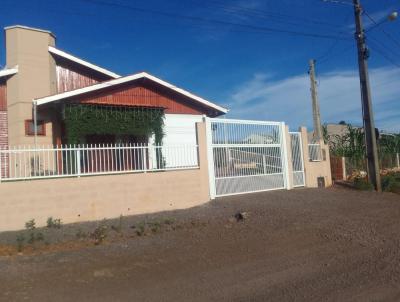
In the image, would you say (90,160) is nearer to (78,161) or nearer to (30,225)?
(78,161)

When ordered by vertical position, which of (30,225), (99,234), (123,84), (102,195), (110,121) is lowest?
(99,234)

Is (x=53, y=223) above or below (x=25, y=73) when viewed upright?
below

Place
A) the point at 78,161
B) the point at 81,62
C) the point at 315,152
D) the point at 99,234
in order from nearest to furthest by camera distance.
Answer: the point at 99,234, the point at 78,161, the point at 315,152, the point at 81,62

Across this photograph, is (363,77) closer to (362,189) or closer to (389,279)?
(362,189)

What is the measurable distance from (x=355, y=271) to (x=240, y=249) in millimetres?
2293

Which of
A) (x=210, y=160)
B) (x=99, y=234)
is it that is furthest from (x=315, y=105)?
(x=99, y=234)

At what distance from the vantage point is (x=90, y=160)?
11609mm

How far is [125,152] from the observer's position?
1233 centimetres

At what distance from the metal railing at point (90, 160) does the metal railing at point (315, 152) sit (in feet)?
22.1

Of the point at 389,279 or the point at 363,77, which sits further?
the point at 363,77

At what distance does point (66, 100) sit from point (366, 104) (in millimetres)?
11389

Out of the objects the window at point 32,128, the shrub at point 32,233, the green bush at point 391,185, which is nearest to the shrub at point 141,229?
the shrub at point 32,233

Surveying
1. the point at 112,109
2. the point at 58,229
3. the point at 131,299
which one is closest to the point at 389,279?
the point at 131,299

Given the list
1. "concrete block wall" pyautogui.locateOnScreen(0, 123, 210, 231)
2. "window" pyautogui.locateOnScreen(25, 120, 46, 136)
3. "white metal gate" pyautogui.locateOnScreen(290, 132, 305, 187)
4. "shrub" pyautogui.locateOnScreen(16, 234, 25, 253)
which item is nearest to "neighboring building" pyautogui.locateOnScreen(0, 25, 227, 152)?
"window" pyautogui.locateOnScreen(25, 120, 46, 136)
